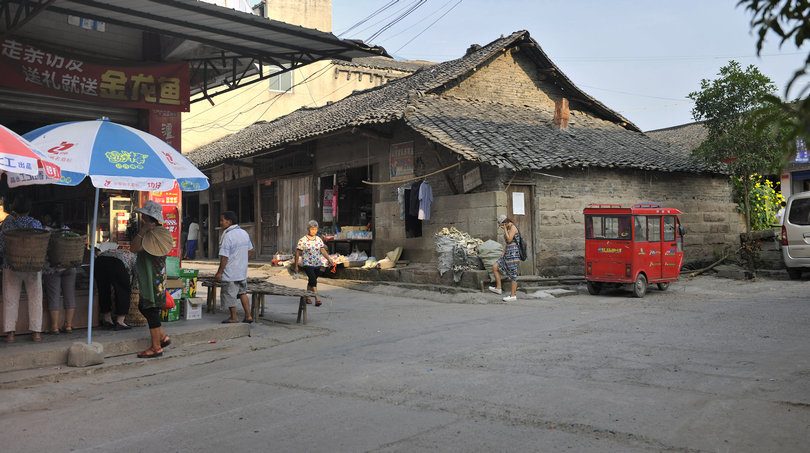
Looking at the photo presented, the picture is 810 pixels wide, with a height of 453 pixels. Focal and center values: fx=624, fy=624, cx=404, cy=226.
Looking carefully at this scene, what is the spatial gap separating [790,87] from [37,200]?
571 inches

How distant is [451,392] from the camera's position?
16.8 ft

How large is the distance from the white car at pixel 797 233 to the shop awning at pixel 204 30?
1038 centimetres

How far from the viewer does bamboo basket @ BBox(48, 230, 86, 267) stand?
7242mm

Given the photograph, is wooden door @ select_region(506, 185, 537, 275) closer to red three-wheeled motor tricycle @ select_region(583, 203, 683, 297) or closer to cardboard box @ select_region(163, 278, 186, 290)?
red three-wheeled motor tricycle @ select_region(583, 203, 683, 297)

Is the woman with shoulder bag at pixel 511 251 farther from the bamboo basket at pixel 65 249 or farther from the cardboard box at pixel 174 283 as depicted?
the bamboo basket at pixel 65 249

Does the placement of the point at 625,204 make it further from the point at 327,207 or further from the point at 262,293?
the point at 262,293

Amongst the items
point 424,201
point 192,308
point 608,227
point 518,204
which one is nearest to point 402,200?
point 424,201

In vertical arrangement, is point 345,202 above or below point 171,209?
above

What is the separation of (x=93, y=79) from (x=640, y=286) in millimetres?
10322

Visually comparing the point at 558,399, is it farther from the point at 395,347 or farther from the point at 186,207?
the point at 186,207

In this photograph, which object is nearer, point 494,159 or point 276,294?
point 276,294

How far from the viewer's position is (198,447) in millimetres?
3945

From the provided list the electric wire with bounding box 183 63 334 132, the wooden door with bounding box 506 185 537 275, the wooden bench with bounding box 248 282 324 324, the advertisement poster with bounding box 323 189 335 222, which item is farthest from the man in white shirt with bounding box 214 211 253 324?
the electric wire with bounding box 183 63 334 132

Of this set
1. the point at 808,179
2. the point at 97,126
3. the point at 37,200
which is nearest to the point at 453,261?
the point at 97,126
